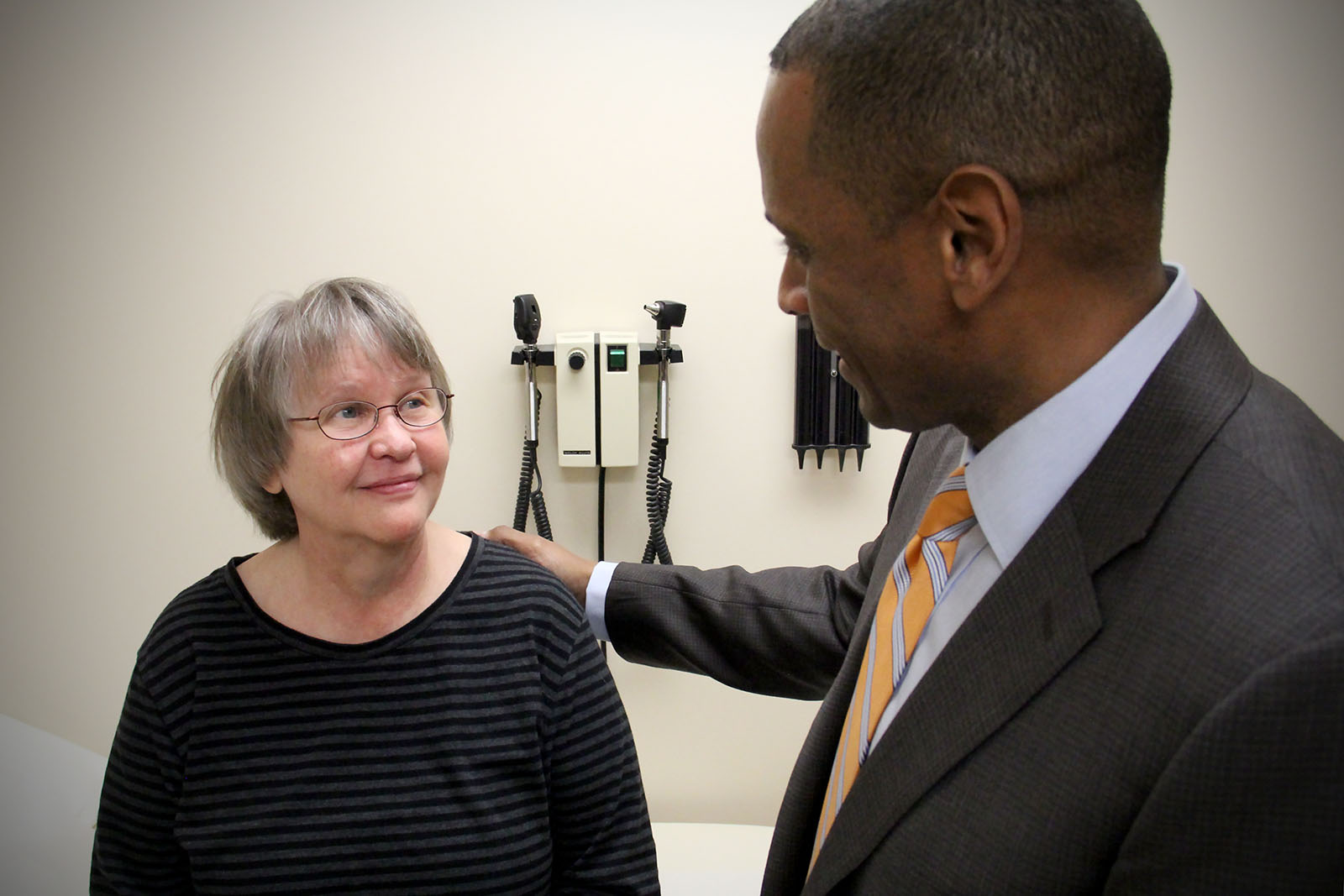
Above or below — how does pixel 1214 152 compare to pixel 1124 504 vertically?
above

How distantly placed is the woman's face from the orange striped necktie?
0.54 meters

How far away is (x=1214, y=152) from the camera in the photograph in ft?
5.99

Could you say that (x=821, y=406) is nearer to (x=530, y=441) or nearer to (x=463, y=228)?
(x=530, y=441)

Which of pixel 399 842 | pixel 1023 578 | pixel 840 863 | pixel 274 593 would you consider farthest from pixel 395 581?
pixel 1023 578

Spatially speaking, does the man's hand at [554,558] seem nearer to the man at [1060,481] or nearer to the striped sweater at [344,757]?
the striped sweater at [344,757]

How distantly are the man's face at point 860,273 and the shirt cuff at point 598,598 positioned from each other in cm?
64

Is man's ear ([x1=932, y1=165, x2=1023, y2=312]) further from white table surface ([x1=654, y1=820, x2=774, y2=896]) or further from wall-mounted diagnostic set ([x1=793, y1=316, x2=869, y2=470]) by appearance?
white table surface ([x1=654, y1=820, x2=774, y2=896])

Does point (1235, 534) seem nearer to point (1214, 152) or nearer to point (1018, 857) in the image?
point (1018, 857)

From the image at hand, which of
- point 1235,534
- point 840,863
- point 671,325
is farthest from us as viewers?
point 671,325

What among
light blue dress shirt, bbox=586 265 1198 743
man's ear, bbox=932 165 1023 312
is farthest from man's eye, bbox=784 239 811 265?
light blue dress shirt, bbox=586 265 1198 743

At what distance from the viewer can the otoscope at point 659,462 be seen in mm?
1756

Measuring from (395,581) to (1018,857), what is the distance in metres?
0.75

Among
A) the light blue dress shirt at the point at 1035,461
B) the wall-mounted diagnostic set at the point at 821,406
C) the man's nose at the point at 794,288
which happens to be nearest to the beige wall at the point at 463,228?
the wall-mounted diagnostic set at the point at 821,406

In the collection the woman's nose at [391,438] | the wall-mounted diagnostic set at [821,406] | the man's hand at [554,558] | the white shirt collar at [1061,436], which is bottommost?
the man's hand at [554,558]
